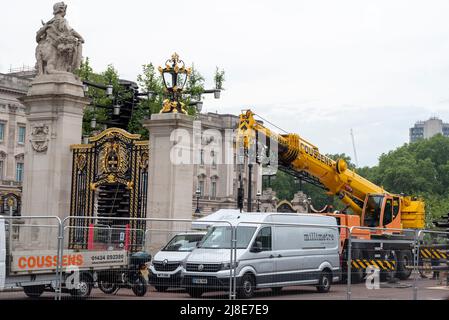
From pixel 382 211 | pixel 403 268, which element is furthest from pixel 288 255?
pixel 382 211

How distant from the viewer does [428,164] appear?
115 m

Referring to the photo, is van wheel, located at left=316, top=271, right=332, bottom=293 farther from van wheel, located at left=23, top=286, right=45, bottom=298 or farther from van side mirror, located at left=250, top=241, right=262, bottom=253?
van wheel, located at left=23, top=286, right=45, bottom=298

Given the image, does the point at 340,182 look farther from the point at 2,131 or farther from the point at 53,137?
the point at 2,131

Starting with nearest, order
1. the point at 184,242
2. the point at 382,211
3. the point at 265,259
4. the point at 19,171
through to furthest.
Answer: the point at 265,259 < the point at 184,242 < the point at 382,211 < the point at 19,171

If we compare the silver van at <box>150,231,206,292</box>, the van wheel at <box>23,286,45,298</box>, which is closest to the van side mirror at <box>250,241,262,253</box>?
the silver van at <box>150,231,206,292</box>

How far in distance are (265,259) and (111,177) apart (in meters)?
8.63

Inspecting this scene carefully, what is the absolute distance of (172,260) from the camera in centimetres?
2144

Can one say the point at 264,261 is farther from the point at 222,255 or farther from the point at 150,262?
the point at 150,262

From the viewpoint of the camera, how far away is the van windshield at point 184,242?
72.6 ft

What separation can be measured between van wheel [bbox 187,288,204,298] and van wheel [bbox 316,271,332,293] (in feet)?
9.16

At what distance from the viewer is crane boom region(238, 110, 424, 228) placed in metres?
31.0

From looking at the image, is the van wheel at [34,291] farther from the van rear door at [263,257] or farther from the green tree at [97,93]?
the green tree at [97,93]

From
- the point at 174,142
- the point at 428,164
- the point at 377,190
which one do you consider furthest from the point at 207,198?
the point at 174,142

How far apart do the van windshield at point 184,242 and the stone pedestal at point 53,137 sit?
6.13m
